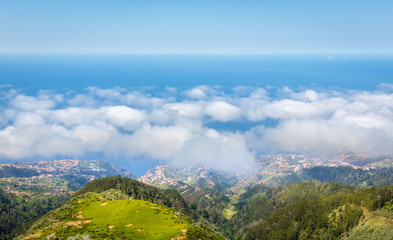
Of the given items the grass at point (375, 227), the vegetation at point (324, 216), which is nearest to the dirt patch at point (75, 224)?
the grass at point (375, 227)

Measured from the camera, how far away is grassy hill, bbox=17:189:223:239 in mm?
59981

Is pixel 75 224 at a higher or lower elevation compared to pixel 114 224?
lower

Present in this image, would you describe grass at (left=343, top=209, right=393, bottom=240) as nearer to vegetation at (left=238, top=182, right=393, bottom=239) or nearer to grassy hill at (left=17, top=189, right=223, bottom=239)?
vegetation at (left=238, top=182, right=393, bottom=239)

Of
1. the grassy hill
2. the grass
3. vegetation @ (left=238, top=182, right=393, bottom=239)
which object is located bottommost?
vegetation @ (left=238, top=182, right=393, bottom=239)

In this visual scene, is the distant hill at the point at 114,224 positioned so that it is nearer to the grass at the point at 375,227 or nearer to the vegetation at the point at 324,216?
the grass at the point at 375,227

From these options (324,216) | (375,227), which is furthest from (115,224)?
(324,216)

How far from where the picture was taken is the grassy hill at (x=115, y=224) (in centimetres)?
5998

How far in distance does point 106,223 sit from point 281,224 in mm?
112245

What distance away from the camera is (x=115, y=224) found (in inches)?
2670

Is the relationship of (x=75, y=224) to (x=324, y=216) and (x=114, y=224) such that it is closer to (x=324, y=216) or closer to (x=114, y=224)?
(x=114, y=224)

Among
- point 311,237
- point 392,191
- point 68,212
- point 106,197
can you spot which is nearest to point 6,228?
point 106,197

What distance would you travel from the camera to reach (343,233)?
4277 inches

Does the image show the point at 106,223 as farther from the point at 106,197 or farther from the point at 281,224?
the point at 281,224

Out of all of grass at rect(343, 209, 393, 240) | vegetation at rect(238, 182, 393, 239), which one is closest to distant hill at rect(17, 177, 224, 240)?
grass at rect(343, 209, 393, 240)
